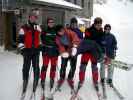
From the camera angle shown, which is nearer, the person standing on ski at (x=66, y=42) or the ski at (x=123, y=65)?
the person standing on ski at (x=66, y=42)

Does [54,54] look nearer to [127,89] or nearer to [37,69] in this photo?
[37,69]

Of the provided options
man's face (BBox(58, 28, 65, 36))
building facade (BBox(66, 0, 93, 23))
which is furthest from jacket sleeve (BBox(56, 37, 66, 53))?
building facade (BBox(66, 0, 93, 23))

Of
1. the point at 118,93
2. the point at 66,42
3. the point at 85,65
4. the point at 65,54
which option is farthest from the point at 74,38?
the point at 118,93

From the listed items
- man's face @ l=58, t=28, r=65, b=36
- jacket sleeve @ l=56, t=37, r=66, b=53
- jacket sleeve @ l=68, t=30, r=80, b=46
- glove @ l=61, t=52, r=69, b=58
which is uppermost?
man's face @ l=58, t=28, r=65, b=36

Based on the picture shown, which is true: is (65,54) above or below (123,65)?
above

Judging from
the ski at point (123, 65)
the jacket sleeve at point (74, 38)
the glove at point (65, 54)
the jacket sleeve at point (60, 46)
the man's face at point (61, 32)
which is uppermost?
the man's face at point (61, 32)

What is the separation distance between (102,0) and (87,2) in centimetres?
6036

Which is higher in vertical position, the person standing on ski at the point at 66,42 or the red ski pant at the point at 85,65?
the person standing on ski at the point at 66,42

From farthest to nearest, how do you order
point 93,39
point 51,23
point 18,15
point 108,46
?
point 18,15 → point 108,46 → point 51,23 → point 93,39

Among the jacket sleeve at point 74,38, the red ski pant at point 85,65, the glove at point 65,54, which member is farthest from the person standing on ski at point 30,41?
the red ski pant at point 85,65

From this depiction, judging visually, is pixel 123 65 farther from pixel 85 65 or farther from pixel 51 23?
pixel 51 23

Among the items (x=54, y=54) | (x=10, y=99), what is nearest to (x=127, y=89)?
(x=54, y=54)

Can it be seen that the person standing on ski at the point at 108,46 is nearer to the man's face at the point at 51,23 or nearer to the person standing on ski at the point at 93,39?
the person standing on ski at the point at 93,39

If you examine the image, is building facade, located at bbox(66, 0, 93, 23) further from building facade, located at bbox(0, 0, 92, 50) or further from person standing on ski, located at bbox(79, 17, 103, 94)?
person standing on ski, located at bbox(79, 17, 103, 94)
